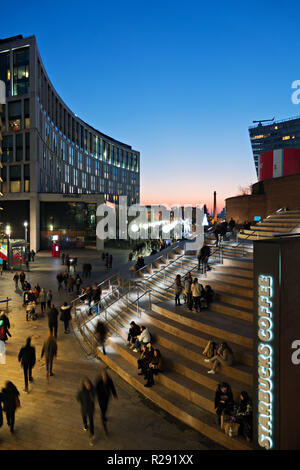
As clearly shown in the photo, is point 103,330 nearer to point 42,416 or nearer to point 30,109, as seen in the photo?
point 42,416

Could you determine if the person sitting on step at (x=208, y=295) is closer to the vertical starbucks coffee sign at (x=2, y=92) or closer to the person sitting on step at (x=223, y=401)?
the person sitting on step at (x=223, y=401)

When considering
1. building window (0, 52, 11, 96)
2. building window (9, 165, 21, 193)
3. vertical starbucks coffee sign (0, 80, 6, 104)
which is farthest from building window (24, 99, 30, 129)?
building window (9, 165, 21, 193)

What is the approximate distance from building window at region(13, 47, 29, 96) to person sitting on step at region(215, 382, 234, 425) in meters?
49.8

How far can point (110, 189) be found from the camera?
99.9m

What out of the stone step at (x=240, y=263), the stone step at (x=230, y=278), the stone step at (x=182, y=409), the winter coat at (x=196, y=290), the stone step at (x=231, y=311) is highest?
the stone step at (x=240, y=263)

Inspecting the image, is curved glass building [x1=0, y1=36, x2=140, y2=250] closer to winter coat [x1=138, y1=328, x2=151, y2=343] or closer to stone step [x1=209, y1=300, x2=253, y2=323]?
stone step [x1=209, y1=300, x2=253, y2=323]

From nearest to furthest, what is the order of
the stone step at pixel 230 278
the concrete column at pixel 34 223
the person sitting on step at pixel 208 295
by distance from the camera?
the person sitting on step at pixel 208 295 < the stone step at pixel 230 278 < the concrete column at pixel 34 223

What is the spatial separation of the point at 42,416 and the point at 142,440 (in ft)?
8.21

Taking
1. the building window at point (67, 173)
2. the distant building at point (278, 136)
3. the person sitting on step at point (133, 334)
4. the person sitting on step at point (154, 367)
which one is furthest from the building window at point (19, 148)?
the distant building at point (278, 136)

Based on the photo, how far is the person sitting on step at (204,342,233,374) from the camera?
7.25 meters

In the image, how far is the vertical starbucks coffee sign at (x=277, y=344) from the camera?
5.09m

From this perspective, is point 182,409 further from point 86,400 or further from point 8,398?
point 8,398

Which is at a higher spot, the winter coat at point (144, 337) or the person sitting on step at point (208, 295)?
the person sitting on step at point (208, 295)
